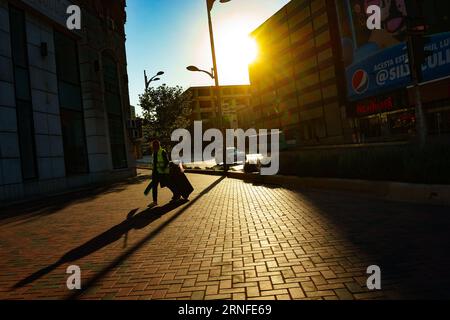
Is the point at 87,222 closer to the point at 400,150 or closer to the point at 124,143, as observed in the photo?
the point at 400,150

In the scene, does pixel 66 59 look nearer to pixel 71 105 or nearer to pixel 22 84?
pixel 71 105

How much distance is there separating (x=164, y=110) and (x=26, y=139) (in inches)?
985

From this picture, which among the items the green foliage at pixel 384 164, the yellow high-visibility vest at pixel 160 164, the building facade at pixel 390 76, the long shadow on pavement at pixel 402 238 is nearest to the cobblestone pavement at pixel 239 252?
the long shadow on pavement at pixel 402 238

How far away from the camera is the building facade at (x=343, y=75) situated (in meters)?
24.9

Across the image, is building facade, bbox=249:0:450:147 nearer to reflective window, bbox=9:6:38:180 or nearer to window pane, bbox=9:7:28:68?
reflective window, bbox=9:6:38:180

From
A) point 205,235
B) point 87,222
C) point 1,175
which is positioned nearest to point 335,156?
point 205,235

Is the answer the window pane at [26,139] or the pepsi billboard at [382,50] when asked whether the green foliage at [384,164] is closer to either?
the window pane at [26,139]

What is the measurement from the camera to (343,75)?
36406mm

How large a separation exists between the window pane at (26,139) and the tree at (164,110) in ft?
77.0

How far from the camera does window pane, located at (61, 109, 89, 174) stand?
17.0m

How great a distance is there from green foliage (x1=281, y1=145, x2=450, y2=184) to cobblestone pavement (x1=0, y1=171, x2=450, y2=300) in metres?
1.07

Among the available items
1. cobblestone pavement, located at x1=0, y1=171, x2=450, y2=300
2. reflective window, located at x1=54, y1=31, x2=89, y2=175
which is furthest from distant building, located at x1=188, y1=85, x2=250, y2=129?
cobblestone pavement, located at x1=0, y1=171, x2=450, y2=300
